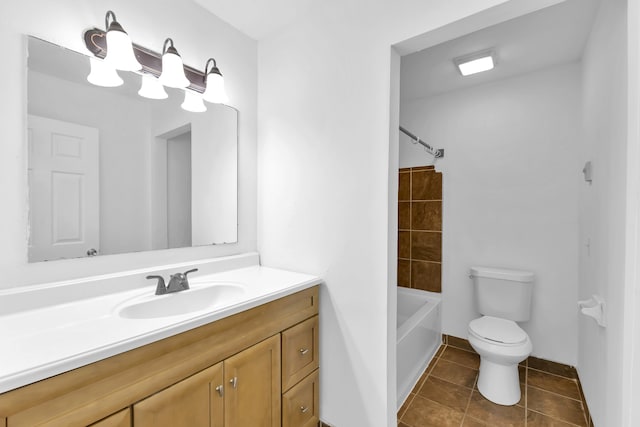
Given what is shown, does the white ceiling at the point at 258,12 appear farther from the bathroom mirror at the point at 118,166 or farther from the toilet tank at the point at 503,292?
the toilet tank at the point at 503,292

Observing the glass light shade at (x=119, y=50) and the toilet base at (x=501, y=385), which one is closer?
the glass light shade at (x=119, y=50)

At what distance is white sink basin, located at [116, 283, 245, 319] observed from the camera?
1.19m

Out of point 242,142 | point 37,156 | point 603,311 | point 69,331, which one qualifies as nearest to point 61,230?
point 37,156

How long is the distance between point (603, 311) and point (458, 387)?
45.2 inches

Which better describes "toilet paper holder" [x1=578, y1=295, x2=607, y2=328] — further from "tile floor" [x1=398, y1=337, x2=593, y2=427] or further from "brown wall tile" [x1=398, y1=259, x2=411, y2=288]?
"brown wall tile" [x1=398, y1=259, x2=411, y2=288]

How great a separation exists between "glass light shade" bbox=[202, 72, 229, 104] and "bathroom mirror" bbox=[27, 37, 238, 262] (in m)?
0.09

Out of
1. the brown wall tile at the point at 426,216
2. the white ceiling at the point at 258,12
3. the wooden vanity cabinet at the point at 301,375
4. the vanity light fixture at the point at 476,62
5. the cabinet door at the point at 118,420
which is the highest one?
the white ceiling at the point at 258,12

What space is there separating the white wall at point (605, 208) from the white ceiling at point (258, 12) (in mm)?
1503

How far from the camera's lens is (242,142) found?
6.26ft

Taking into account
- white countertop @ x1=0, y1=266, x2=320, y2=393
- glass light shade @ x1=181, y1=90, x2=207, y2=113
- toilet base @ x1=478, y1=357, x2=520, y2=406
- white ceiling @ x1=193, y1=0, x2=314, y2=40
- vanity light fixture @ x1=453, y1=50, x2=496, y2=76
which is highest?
white ceiling @ x1=193, y1=0, x2=314, y2=40

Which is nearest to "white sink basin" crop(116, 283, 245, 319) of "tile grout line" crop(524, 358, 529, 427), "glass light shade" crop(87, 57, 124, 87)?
"glass light shade" crop(87, 57, 124, 87)

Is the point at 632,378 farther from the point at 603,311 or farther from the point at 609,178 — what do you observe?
the point at 609,178

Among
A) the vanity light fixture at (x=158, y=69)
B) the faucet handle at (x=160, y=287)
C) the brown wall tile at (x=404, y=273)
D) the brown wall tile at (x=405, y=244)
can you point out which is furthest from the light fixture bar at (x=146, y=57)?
the brown wall tile at (x=404, y=273)

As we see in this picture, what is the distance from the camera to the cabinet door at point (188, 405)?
0.91 metres
